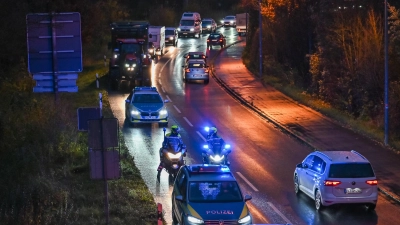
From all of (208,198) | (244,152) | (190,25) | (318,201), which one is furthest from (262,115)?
(190,25)

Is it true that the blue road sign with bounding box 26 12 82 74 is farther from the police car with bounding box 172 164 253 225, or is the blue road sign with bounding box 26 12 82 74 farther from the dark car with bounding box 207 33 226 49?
the dark car with bounding box 207 33 226 49

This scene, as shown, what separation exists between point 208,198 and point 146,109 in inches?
689

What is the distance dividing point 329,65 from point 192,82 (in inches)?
427

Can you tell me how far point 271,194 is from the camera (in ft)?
71.2

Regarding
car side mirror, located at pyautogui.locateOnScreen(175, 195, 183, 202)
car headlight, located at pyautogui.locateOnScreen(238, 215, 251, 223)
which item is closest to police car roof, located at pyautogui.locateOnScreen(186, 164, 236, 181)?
car side mirror, located at pyautogui.locateOnScreen(175, 195, 183, 202)

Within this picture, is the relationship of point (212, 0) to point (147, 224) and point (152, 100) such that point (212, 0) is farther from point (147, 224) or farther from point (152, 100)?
point (147, 224)

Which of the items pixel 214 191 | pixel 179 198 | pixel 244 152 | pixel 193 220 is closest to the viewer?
pixel 193 220

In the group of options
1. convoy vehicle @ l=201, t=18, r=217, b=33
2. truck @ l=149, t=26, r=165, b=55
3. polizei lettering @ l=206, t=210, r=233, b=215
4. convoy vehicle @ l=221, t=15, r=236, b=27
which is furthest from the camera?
convoy vehicle @ l=221, t=15, r=236, b=27

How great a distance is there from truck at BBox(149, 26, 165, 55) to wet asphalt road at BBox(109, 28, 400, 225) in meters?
11.5

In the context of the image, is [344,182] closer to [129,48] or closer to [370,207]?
[370,207]

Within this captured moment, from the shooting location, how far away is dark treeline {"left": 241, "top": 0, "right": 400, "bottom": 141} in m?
35.6

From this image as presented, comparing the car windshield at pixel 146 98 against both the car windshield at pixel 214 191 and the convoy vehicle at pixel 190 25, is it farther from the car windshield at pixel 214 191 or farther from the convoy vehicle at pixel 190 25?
the convoy vehicle at pixel 190 25

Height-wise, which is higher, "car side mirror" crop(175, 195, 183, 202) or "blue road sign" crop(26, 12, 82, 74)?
"blue road sign" crop(26, 12, 82, 74)

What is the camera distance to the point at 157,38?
2474 inches
